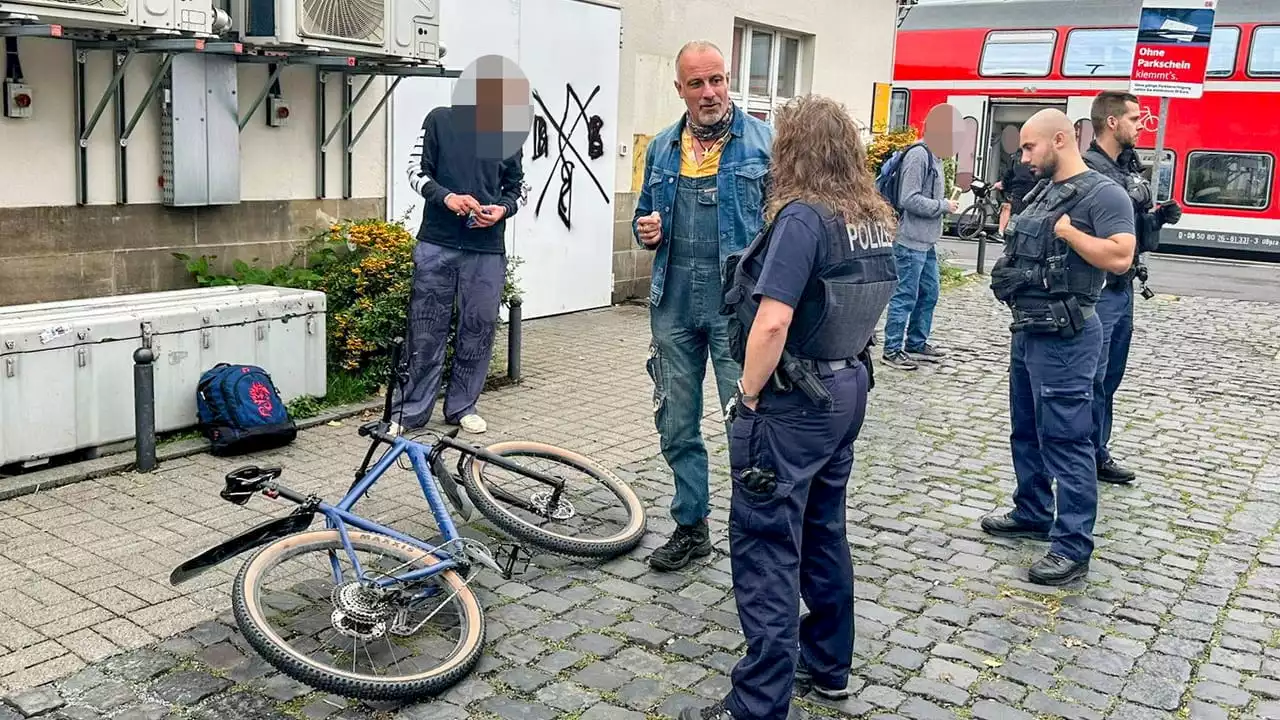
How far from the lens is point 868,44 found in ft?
55.1

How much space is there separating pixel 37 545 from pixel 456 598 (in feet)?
6.81

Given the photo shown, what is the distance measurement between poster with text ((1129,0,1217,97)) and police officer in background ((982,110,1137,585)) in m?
7.53

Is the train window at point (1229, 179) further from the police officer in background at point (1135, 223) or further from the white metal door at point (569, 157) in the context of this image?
the police officer in background at point (1135, 223)

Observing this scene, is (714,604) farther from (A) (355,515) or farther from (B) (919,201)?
(B) (919,201)

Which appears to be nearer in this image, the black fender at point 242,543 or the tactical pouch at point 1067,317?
the black fender at point 242,543

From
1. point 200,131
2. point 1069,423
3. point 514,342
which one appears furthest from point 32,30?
point 1069,423

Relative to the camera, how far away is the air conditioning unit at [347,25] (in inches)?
281

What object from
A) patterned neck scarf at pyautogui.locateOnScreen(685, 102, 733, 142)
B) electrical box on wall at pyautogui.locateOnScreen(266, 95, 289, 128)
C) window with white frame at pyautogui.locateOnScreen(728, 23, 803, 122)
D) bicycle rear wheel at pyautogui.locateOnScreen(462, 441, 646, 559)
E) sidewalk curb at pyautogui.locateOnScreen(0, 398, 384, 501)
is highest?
window with white frame at pyautogui.locateOnScreen(728, 23, 803, 122)

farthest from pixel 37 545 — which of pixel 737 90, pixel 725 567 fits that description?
pixel 737 90

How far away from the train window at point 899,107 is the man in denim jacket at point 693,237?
A: 63.3ft

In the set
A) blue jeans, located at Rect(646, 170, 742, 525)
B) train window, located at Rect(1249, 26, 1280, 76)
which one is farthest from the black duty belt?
train window, located at Rect(1249, 26, 1280, 76)

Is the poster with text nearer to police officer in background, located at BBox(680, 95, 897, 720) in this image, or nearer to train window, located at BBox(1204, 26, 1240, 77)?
train window, located at BBox(1204, 26, 1240, 77)

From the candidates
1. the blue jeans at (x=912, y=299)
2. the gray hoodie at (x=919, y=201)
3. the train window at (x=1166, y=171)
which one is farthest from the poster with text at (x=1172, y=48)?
the train window at (x=1166, y=171)

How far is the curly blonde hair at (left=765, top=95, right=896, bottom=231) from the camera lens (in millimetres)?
3791
